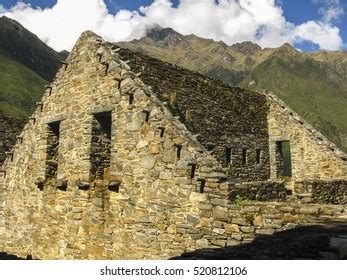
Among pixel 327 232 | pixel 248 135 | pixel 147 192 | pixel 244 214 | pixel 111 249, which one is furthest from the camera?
pixel 248 135

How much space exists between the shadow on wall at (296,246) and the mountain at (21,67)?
2735 inches

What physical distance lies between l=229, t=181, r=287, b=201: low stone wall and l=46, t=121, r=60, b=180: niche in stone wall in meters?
6.91

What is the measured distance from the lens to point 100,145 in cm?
1262

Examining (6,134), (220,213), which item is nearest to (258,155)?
(220,213)

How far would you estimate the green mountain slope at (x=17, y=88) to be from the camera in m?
76.4

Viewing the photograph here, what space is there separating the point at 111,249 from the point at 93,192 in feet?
5.64

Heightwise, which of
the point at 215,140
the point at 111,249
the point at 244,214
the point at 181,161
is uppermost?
the point at 215,140

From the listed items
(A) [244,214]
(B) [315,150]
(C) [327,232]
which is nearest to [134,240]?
(A) [244,214]

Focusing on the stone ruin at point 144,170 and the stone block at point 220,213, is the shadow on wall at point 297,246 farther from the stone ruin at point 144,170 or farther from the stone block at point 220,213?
the stone block at point 220,213

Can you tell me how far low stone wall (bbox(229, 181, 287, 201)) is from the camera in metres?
9.33

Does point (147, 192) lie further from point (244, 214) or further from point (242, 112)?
point (242, 112)

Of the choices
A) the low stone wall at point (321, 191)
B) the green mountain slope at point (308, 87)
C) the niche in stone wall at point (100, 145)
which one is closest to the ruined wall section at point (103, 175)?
the niche in stone wall at point (100, 145)

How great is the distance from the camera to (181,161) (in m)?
9.80
